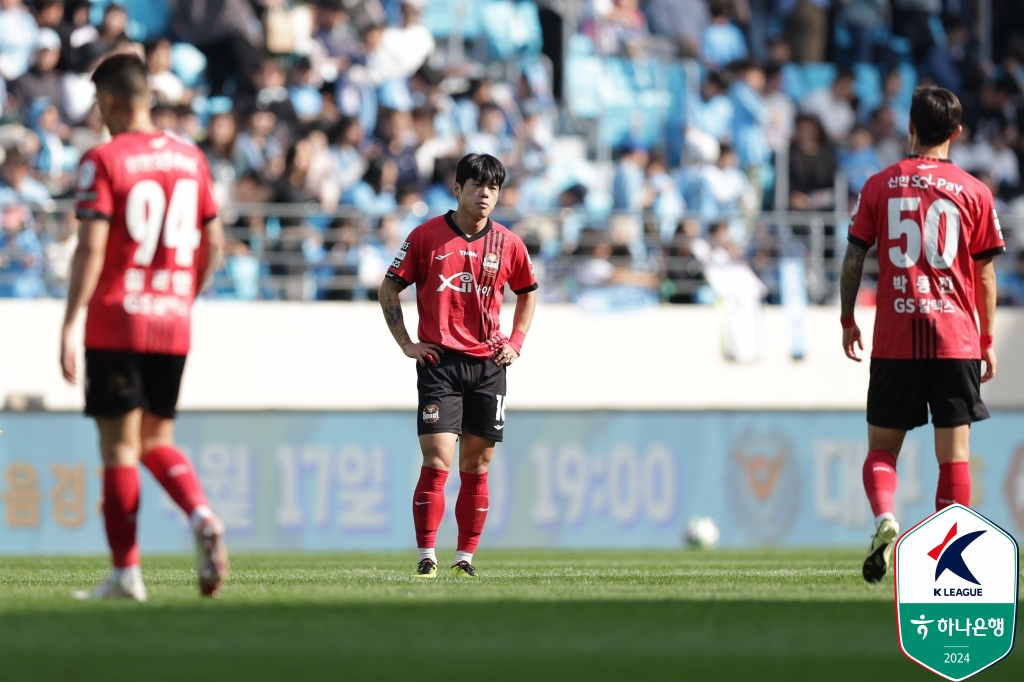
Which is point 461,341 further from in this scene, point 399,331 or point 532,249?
point 532,249

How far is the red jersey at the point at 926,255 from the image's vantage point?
760cm

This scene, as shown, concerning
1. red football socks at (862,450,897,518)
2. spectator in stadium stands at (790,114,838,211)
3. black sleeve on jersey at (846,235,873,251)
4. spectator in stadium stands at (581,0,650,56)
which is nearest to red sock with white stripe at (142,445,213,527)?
red football socks at (862,450,897,518)

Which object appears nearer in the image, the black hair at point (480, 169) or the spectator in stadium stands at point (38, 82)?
the black hair at point (480, 169)

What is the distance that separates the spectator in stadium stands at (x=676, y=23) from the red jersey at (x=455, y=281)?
13.5 m

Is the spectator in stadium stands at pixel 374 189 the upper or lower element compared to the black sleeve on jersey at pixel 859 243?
upper

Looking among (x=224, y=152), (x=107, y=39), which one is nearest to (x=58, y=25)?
(x=107, y=39)

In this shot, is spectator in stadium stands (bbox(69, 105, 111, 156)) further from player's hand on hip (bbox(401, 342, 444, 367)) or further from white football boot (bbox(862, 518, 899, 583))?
white football boot (bbox(862, 518, 899, 583))

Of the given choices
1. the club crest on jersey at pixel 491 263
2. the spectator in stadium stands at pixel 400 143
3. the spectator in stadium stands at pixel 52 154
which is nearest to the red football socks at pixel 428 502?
the club crest on jersey at pixel 491 263

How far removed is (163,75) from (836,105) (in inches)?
344

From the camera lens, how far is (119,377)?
617cm

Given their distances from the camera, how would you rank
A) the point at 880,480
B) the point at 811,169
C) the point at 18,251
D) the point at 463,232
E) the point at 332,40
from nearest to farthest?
1. the point at 880,480
2. the point at 463,232
3. the point at 18,251
4. the point at 811,169
5. the point at 332,40

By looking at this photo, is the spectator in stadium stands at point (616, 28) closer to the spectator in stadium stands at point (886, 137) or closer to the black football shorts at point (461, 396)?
the spectator in stadium stands at point (886, 137)

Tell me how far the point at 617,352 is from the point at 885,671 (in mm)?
14266

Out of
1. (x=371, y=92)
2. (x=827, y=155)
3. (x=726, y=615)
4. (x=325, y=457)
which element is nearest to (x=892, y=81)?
(x=827, y=155)
